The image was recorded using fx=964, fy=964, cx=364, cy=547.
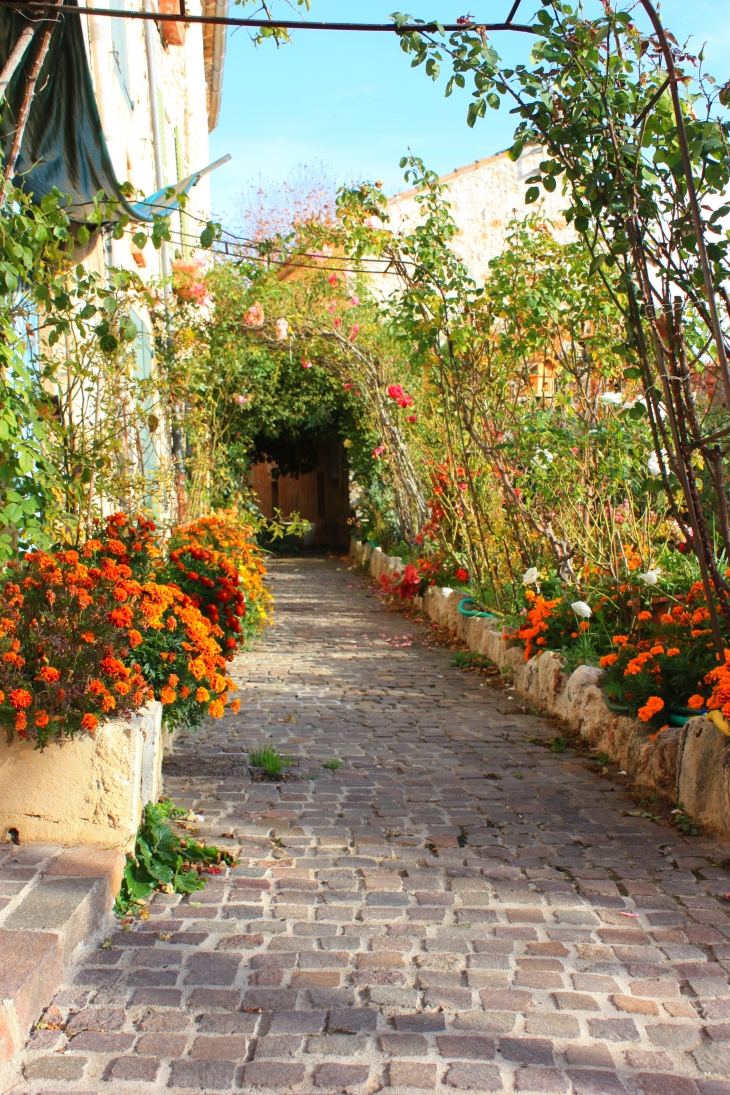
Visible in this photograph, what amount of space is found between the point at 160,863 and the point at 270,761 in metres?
1.29

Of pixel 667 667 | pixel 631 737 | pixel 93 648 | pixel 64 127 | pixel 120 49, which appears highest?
pixel 120 49

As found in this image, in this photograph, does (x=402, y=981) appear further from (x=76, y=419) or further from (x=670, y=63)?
(x=76, y=419)

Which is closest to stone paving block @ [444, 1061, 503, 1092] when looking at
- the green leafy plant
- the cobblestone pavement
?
the cobblestone pavement

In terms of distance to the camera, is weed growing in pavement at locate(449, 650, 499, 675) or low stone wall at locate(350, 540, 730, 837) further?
weed growing in pavement at locate(449, 650, 499, 675)

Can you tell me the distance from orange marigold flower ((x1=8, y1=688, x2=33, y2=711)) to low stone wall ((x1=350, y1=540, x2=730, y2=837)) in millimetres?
2548

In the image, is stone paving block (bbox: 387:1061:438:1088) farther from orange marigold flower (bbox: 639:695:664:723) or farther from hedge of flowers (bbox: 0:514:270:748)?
orange marigold flower (bbox: 639:695:664:723)

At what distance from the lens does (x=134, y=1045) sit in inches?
93.5

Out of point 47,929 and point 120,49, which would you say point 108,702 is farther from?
point 120,49

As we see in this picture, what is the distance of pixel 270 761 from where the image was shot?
15.4 ft

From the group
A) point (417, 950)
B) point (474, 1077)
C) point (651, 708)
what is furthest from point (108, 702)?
point (651, 708)

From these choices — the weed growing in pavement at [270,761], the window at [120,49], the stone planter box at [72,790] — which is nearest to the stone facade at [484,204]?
the window at [120,49]

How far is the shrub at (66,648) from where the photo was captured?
10.6ft

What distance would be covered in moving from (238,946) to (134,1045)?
565 mm

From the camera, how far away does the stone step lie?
234 centimetres
